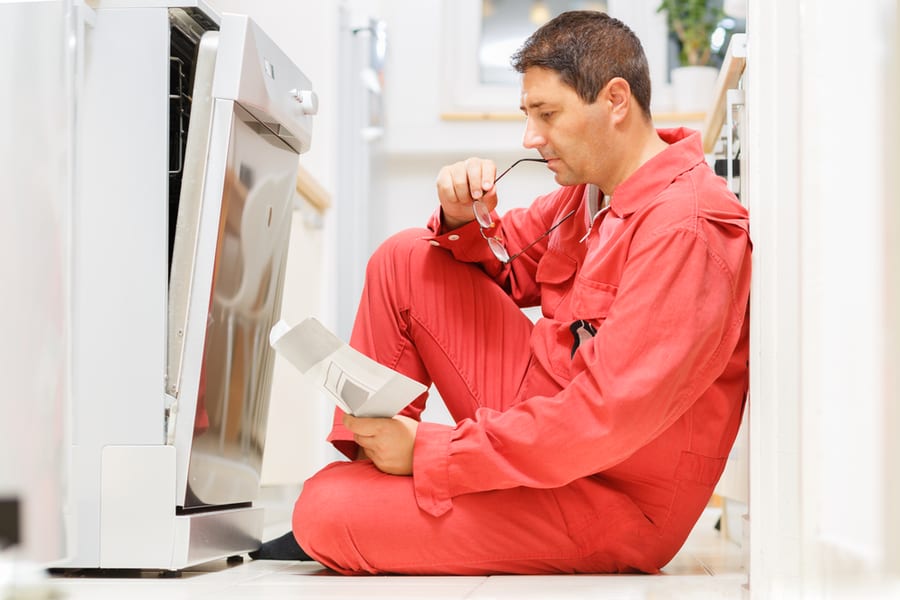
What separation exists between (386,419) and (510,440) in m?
0.15

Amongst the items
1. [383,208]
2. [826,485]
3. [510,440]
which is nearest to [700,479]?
[510,440]

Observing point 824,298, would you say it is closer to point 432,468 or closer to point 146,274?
point 432,468

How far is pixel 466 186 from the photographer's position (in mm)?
1356

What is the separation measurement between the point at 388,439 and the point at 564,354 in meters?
0.26

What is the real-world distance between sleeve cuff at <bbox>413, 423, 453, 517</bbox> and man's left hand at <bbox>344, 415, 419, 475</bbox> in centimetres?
2

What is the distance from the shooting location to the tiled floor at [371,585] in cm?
103

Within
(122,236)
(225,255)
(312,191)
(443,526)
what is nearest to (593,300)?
(443,526)

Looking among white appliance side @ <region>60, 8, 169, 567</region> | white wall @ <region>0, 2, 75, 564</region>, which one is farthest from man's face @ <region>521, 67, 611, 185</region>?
white wall @ <region>0, 2, 75, 564</region>

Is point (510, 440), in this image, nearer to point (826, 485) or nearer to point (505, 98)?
point (826, 485)

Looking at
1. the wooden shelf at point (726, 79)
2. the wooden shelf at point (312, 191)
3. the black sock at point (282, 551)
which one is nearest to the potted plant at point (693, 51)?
the wooden shelf at point (726, 79)

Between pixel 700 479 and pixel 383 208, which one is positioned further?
pixel 383 208

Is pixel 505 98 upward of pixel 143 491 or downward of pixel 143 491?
upward

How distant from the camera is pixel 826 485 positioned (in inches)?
29.9

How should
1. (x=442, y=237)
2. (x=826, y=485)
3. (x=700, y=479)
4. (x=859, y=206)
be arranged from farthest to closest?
(x=442, y=237), (x=700, y=479), (x=826, y=485), (x=859, y=206)
